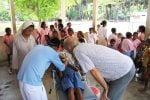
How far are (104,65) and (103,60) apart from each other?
0.24 ft

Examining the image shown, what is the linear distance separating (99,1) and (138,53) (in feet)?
13.2

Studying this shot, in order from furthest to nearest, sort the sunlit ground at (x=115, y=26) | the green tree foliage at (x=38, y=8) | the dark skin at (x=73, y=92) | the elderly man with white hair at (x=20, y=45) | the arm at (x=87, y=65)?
the sunlit ground at (x=115, y=26)
the green tree foliage at (x=38, y=8)
the elderly man with white hair at (x=20, y=45)
the dark skin at (x=73, y=92)
the arm at (x=87, y=65)

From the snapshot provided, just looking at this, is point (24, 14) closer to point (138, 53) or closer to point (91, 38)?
point (91, 38)

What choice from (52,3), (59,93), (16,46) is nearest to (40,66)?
(59,93)

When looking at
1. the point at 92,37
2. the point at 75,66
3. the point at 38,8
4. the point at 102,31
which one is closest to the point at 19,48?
the point at 75,66

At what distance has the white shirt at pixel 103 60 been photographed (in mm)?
2969

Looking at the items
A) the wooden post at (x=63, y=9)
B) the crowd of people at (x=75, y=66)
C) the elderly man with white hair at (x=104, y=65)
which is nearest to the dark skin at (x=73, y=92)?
the crowd of people at (x=75, y=66)

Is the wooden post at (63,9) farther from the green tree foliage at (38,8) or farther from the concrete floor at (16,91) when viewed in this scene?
the concrete floor at (16,91)

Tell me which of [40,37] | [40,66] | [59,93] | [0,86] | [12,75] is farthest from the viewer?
[40,37]

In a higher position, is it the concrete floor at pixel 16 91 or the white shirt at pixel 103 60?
the white shirt at pixel 103 60

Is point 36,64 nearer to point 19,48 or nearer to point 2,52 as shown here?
point 19,48

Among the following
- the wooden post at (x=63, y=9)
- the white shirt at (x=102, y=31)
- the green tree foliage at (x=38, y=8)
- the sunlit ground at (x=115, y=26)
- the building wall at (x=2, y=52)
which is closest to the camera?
the building wall at (x=2, y=52)

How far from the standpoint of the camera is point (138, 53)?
21.4ft

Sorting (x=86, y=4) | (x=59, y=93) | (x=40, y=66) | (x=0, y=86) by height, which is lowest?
(x=0, y=86)
